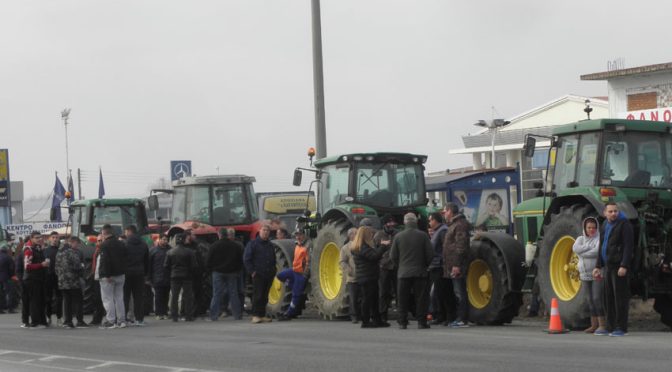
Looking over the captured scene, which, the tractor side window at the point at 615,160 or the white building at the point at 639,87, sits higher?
the white building at the point at 639,87

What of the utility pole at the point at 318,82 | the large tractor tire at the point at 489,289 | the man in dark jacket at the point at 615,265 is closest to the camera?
the man in dark jacket at the point at 615,265

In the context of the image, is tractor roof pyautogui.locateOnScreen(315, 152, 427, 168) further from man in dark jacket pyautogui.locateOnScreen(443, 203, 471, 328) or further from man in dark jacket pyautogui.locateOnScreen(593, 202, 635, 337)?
man in dark jacket pyautogui.locateOnScreen(593, 202, 635, 337)

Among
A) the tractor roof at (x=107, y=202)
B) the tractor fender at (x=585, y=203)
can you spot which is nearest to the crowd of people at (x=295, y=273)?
the tractor fender at (x=585, y=203)

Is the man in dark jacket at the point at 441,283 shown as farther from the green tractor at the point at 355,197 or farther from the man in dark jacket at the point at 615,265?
the man in dark jacket at the point at 615,265

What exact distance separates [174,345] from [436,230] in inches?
188

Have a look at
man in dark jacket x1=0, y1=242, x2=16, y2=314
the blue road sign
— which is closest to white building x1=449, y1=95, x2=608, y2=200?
the blue road sign

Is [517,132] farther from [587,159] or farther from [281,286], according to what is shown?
[587,159]

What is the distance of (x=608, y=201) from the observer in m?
16.5

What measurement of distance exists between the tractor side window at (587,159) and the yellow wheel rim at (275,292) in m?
7.86

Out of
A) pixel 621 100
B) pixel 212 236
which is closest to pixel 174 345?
pixel 212 236

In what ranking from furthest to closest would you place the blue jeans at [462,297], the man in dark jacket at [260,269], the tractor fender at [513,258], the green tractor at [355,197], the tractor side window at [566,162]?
the man in dark jacket at [260,269]
the green tractor at [355,197]
the blue jeans at [462,297]
the tractor fender at [513,258]
the tractor side window at [566,162]

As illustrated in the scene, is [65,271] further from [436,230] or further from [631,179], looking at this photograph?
[631,179]

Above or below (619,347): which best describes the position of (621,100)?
above

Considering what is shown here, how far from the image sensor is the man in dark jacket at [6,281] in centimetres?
2985
